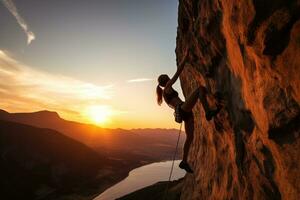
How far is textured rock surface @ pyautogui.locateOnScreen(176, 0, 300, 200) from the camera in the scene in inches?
202

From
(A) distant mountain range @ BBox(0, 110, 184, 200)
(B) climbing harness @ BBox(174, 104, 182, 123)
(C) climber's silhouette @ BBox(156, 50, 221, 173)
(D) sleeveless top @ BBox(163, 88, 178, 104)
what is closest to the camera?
(C) climber's silhouette @ BBox(156, 50, 221, 173)

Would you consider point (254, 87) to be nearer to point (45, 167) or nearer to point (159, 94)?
point (159, 94)

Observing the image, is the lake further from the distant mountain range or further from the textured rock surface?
the textured rock surface

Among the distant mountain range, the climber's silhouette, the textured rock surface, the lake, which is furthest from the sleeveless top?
the distant mountain range

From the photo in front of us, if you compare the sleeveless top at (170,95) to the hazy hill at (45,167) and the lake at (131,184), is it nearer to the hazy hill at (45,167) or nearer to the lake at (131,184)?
the lake at (131,184)

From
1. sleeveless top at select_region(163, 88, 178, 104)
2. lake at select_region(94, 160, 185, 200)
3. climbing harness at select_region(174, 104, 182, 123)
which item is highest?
sleeveless top at select_region(163, 88, 178, 104)

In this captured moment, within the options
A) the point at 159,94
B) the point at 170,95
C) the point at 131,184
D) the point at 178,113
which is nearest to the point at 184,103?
the point at 178,113

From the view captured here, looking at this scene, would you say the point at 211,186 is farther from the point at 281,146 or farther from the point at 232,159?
the point at 281,146

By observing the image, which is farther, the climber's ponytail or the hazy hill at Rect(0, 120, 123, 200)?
the hazy hill at Rect(0, 120, 123, 200)

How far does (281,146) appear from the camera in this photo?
5750 millimetres

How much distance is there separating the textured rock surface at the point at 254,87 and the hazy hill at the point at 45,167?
87.9m

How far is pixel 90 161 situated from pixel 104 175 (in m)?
12.2

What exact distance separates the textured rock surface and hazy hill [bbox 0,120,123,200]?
87.9m

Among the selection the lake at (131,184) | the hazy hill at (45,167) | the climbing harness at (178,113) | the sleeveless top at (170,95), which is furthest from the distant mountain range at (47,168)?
the climbing harness at (178,113)
